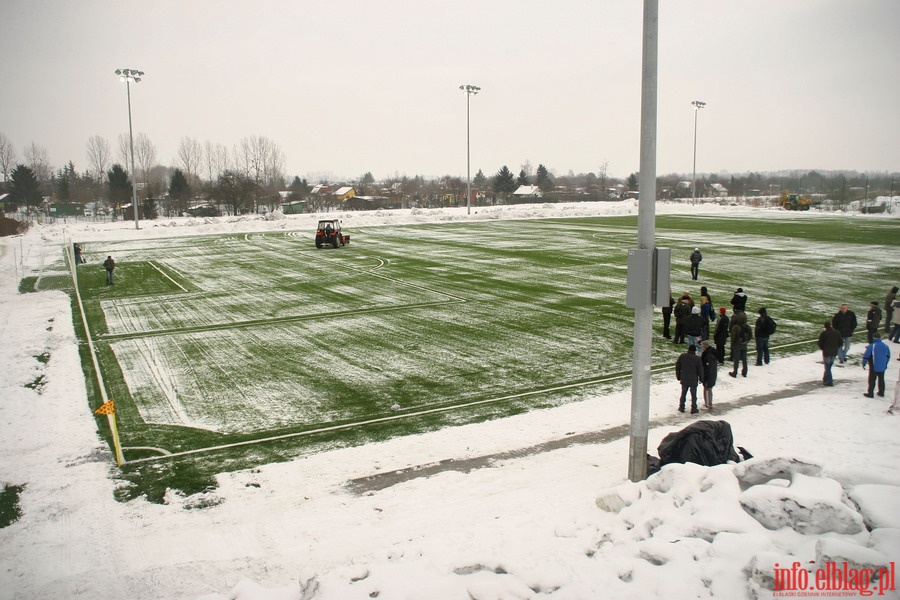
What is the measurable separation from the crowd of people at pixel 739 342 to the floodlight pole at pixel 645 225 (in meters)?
2.80

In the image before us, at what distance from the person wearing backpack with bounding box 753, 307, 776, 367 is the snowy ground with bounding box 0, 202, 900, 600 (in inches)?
88.6

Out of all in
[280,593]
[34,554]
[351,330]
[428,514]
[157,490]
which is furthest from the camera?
[351,330]

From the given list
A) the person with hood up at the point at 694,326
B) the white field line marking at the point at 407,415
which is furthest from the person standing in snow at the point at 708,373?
the person with hood up at the point at 694,326

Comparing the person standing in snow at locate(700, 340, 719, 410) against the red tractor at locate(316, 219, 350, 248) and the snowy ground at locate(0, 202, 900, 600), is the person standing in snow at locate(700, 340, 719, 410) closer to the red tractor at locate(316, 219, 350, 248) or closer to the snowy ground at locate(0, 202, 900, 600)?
the snowy ground at locate(0, 202, 900, 600)

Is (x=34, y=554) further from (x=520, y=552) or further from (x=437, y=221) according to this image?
(x=437, y=221)

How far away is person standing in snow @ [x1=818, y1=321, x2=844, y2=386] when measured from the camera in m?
13.6

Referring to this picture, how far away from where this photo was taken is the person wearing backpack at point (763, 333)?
15.1 m

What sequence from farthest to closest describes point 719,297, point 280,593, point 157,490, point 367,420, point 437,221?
point 437,221
point 719,297
point 367,420
point 157,490
point 280,593

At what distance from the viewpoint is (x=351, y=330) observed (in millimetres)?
19500

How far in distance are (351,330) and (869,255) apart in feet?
103

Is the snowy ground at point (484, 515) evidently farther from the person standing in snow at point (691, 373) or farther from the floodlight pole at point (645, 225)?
the floodlight pole at point (645, 225)

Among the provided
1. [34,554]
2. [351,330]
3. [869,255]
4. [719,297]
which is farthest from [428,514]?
[869,255]

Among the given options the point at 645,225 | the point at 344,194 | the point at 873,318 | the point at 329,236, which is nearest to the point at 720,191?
the point at 344,194

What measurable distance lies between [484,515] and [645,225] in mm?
4364
